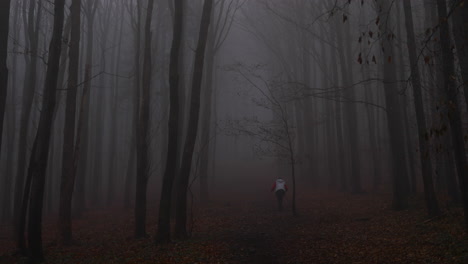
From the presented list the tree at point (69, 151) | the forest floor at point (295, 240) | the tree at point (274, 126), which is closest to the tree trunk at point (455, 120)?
the forest floor at point (295, 240)

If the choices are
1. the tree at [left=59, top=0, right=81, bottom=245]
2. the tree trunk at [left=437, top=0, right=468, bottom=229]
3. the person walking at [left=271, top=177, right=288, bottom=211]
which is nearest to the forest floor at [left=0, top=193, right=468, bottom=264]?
the person walking at [left=271, top=177, right=288, bottom=211]

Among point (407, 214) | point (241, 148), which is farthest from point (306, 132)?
point (241, 148)

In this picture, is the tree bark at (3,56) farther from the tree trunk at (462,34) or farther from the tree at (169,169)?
the tree trunk at (462,34)

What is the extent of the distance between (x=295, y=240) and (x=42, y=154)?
6619 millimetres

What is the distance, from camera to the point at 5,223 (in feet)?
60.2

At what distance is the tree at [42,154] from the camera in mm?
7781

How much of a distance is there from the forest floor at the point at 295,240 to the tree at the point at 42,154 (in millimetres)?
745

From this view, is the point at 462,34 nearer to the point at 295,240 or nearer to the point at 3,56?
the point at 295,240

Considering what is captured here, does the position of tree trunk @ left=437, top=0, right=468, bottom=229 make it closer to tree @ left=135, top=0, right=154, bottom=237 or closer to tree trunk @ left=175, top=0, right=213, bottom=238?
tree trunk @ left=175, top=0, right=213, bottom=238

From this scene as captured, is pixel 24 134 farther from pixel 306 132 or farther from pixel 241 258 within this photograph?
pixel 306 132

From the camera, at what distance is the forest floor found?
7465mm

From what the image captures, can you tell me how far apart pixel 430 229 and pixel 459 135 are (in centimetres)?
294

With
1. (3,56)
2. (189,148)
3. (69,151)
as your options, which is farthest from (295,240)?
(3,56)

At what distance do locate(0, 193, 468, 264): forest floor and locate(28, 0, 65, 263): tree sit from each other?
0.74 meters
